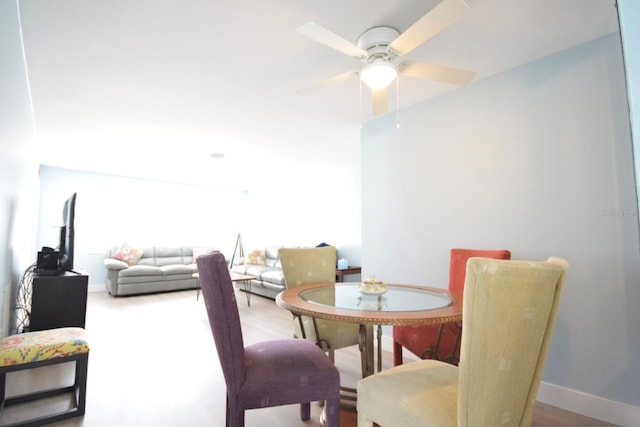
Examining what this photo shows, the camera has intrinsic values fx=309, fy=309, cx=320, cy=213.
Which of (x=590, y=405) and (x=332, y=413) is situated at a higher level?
(x=332, y=413)

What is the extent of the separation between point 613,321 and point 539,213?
0.75m

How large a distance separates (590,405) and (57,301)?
13.0 ft

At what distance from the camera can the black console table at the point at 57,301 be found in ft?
8.30

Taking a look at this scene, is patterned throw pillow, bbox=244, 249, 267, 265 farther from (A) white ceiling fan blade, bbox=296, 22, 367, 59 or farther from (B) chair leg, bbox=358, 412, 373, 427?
(B) chair leg, bbox=358, 412, 373, 427

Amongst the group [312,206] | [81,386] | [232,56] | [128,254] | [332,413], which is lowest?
[81,386]

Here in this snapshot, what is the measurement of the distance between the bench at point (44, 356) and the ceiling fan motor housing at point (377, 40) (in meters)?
2.48

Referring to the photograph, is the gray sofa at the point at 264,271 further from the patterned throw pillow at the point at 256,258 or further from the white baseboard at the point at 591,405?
the white baseboard at the point at 591,405

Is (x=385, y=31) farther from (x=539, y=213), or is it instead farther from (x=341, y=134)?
(x=341, y=134)

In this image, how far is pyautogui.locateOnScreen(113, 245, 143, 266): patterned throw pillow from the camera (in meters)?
5.89

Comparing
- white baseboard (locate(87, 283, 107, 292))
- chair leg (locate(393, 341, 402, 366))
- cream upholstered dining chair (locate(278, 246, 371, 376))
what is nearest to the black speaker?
cream upholstered dining chair (locate(278, 246, 371, 376))

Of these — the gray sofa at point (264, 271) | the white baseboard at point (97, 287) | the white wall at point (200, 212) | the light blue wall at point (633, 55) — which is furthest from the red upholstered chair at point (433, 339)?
the white baseboard at point (97, 287)

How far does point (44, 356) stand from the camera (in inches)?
68.2

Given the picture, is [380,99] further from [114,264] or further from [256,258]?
[114,264]

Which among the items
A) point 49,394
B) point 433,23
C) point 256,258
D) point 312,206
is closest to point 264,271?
point 256,258
